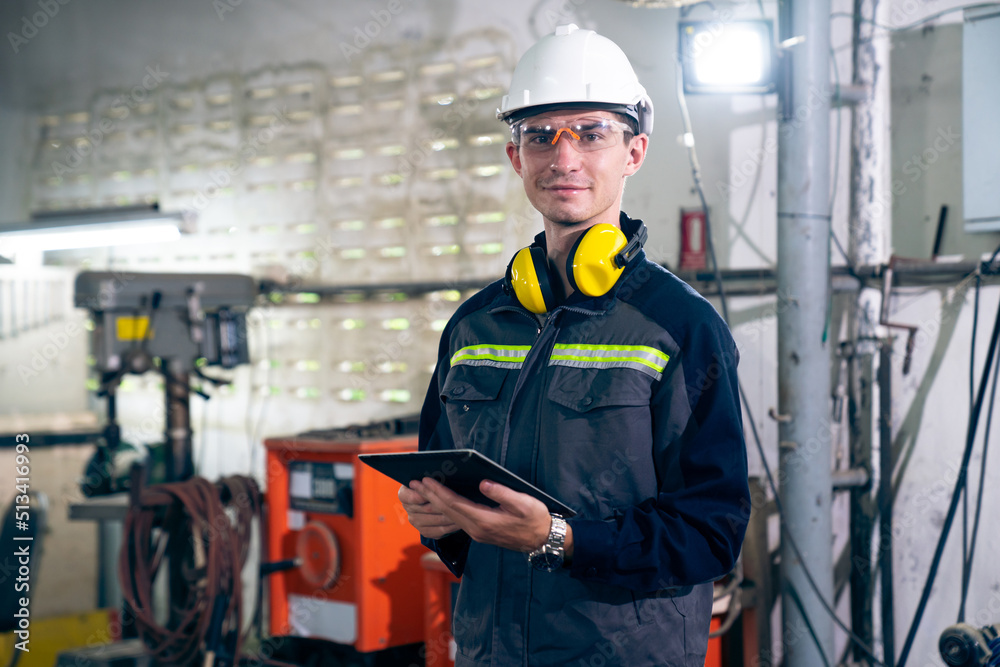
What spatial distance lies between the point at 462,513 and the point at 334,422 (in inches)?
116

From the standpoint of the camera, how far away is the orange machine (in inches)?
118

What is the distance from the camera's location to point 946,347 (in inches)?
112

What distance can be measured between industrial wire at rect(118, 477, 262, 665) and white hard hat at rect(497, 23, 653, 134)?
7.58 feet

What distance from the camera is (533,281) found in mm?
1393

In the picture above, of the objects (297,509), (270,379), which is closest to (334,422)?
(270,379)

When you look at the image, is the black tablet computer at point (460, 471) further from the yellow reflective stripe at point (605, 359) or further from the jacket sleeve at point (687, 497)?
the yellow reflective stripe at point (605, 359)

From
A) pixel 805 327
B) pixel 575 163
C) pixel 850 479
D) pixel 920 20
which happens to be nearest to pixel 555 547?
pixel 575 163

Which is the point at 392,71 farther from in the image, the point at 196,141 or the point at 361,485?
the point at 361,485

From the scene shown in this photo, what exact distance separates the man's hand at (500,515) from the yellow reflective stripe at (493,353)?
0.86 feet

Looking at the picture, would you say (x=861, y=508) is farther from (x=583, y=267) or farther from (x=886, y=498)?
(x=583, y=267)

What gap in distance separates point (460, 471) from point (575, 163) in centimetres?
54

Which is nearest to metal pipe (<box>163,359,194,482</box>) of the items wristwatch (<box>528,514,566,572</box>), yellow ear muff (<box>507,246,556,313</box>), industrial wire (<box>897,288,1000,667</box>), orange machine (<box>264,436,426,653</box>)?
orange machine (<box>264,436,426,653</box>)

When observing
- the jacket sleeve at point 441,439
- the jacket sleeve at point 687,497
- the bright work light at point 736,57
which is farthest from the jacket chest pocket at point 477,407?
the bright work light at point 736,57

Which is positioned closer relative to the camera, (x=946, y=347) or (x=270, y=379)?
(x=946, y=347)
